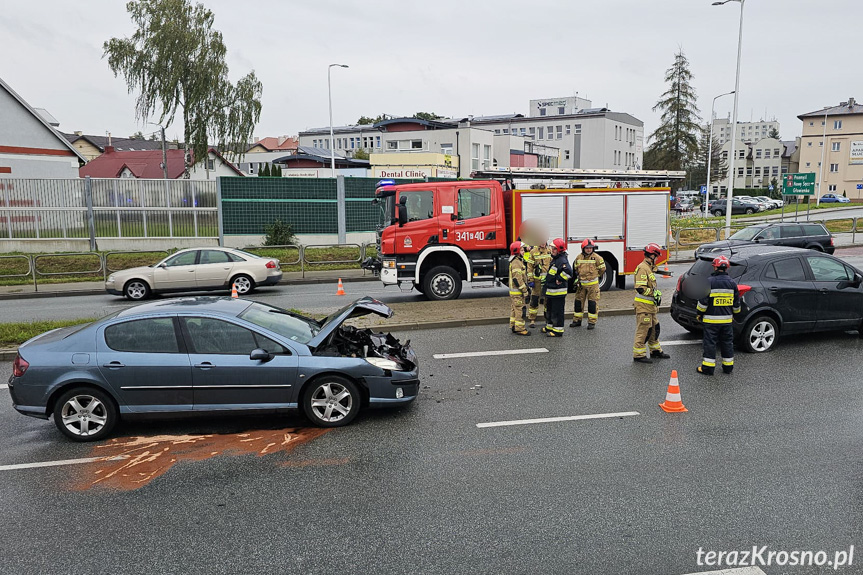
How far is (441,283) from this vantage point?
14859 millimetres

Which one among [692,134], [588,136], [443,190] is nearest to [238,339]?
[443,190]

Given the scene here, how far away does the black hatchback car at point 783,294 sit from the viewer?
952cm

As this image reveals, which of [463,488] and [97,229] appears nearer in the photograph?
[463,488]

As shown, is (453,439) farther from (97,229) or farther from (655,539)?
(97,229)

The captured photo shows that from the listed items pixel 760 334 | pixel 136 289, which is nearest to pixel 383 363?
pixel 760 334

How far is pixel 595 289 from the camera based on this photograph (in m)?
11.6

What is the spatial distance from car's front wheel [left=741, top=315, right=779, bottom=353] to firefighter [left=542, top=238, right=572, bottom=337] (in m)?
2.87

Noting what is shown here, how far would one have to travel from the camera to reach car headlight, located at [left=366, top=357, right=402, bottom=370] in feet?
22.6

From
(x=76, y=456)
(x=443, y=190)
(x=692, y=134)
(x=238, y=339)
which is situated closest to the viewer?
(x=76, y=456)

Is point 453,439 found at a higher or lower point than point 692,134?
lower

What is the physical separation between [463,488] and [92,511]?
3.00 metres

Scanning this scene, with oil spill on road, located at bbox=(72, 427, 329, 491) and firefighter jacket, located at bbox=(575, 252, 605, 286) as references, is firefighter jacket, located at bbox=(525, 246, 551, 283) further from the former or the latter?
oil spill on road, located at bbox=(72, 427, 329, 491)

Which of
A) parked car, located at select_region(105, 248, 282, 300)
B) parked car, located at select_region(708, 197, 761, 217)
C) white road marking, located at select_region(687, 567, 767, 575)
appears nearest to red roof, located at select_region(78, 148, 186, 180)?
parked car, located at select_region(105, 248, 282, 300)

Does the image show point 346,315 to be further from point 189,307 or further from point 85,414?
point 85,414
